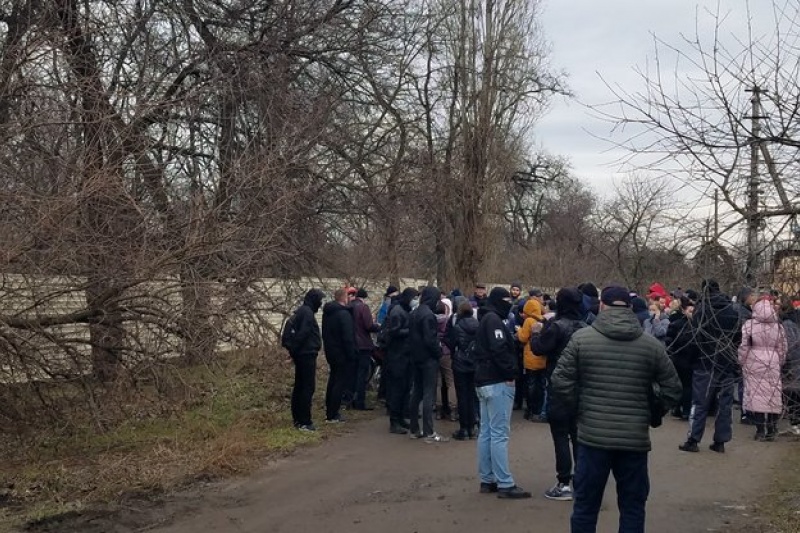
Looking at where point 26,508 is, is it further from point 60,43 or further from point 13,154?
point 60,43

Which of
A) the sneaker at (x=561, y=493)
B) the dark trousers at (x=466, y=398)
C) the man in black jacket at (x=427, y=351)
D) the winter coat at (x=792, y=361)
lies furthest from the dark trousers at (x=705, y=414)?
the man in black jacket at (x=427, y=351)

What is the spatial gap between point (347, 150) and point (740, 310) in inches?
335

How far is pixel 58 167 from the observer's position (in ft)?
25.8

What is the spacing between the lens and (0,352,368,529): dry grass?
7.50 m

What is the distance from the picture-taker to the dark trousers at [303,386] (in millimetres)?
10664

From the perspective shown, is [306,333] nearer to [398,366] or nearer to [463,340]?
[398,366]

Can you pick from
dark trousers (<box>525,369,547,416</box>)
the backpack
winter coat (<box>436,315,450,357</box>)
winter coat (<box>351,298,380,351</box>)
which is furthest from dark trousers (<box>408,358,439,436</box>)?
winter coat (<box>351,298,380,351</box>)

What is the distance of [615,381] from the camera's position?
5.62 metres

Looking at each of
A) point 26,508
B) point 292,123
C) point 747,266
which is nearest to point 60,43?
point 292,123

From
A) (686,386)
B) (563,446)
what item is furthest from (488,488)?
(686,386)

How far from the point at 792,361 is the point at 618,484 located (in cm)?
176

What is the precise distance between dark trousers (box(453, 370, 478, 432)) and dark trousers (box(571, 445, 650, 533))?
15.2 feet

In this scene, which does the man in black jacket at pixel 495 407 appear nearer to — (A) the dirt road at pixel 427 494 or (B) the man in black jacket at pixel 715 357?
(A) the dirt road at pixel 427 494

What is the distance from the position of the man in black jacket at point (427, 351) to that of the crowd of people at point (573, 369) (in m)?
0.02
